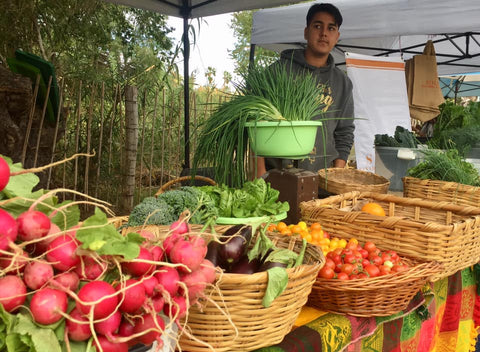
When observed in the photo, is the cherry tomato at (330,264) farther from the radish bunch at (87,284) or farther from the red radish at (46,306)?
the red radish at (46,306)

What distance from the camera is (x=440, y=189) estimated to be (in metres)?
2.76

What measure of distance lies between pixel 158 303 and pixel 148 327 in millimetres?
53

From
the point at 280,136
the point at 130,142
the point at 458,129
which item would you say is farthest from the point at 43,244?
the point at 130,142

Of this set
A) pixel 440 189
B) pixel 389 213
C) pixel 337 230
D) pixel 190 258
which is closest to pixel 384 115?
pixel 440 189

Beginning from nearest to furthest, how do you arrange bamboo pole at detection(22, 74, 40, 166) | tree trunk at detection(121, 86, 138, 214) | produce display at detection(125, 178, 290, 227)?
1. produce display at detection(125, 178, 290, 227)
2. bamboo pole at detection(22, 74, 40, 166)
3. tree trunk at detection(121, 86, 138, 214)

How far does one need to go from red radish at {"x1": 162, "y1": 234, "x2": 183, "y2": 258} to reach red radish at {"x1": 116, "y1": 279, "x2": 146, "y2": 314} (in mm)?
127

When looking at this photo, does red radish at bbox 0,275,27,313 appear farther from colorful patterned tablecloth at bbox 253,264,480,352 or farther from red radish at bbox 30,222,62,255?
colorful patterned tablecloth at bbox 253,264,480,352

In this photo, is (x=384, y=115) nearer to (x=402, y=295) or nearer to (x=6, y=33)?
(x=402, y=295)

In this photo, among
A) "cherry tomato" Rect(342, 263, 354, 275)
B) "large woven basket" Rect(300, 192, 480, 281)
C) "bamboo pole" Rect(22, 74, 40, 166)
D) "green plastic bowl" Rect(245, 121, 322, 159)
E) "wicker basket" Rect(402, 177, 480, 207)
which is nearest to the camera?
"cherry tomato" Rect(342, 263, 354, 275)

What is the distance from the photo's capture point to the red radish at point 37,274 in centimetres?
70

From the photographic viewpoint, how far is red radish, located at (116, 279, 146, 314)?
0.72 metres

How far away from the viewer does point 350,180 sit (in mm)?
3111

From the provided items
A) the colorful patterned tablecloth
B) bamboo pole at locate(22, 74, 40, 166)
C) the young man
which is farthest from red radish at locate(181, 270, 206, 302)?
bamboo pole at locate(22, 74, 40, 166)

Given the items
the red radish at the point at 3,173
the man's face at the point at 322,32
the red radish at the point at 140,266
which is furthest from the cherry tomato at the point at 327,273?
the man's face at the point at 322,32
